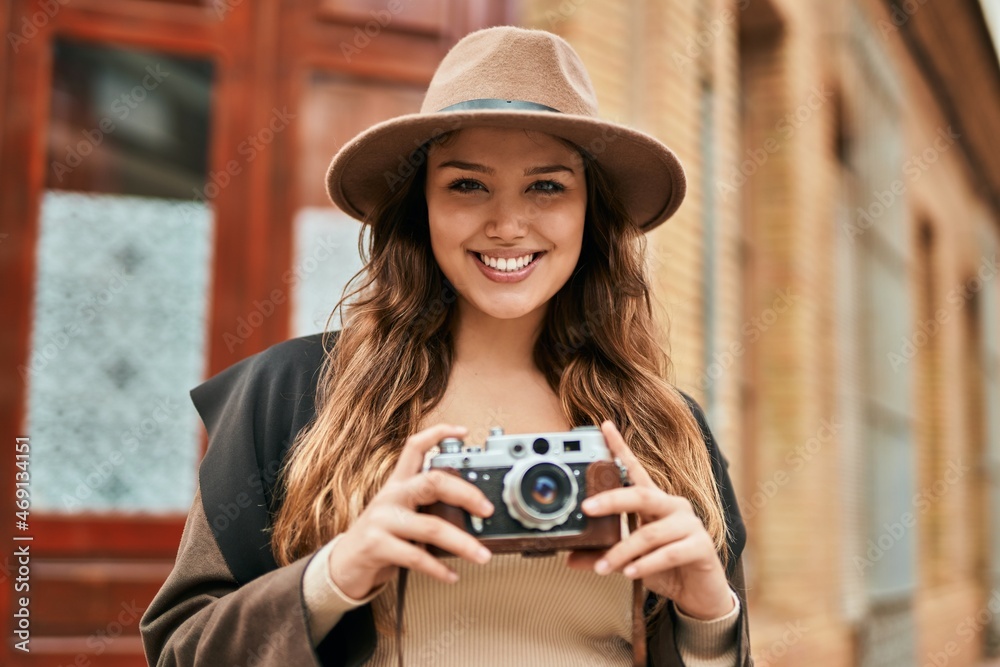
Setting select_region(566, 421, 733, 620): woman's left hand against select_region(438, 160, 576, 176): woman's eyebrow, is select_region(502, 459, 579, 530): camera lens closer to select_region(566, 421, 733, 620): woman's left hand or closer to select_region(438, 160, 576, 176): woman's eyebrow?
select_region(566, 421, 733, 620): woman's left hand

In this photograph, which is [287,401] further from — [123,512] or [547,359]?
[123,512]

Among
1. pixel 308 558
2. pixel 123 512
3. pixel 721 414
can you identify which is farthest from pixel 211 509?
pixel 721 414

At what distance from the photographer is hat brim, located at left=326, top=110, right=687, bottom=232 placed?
5.80 ft

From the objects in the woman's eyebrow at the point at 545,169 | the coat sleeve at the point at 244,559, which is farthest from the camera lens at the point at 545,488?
the woman's eyebrow at the point at 545,169

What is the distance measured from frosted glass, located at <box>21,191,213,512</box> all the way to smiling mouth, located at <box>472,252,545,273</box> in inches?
80.4

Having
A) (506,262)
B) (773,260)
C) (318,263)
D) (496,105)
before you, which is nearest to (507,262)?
(506,262)

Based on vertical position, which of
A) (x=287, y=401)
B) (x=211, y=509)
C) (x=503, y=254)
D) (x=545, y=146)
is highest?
(x=545, y=146)

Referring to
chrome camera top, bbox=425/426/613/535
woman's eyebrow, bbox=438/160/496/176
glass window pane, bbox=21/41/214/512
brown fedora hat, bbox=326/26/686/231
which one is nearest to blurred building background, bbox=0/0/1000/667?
glass window pane, bbox=21/41/214/512

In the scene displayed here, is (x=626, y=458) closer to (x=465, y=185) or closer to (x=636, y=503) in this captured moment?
(x=636, y=503)

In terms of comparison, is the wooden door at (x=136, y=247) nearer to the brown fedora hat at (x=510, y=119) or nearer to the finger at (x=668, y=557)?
the brown fedora hat at (x=510, y=119)

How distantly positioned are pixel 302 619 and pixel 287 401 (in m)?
0.44

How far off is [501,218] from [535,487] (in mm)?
528

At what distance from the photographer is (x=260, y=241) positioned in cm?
368

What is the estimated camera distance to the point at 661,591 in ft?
5.42
